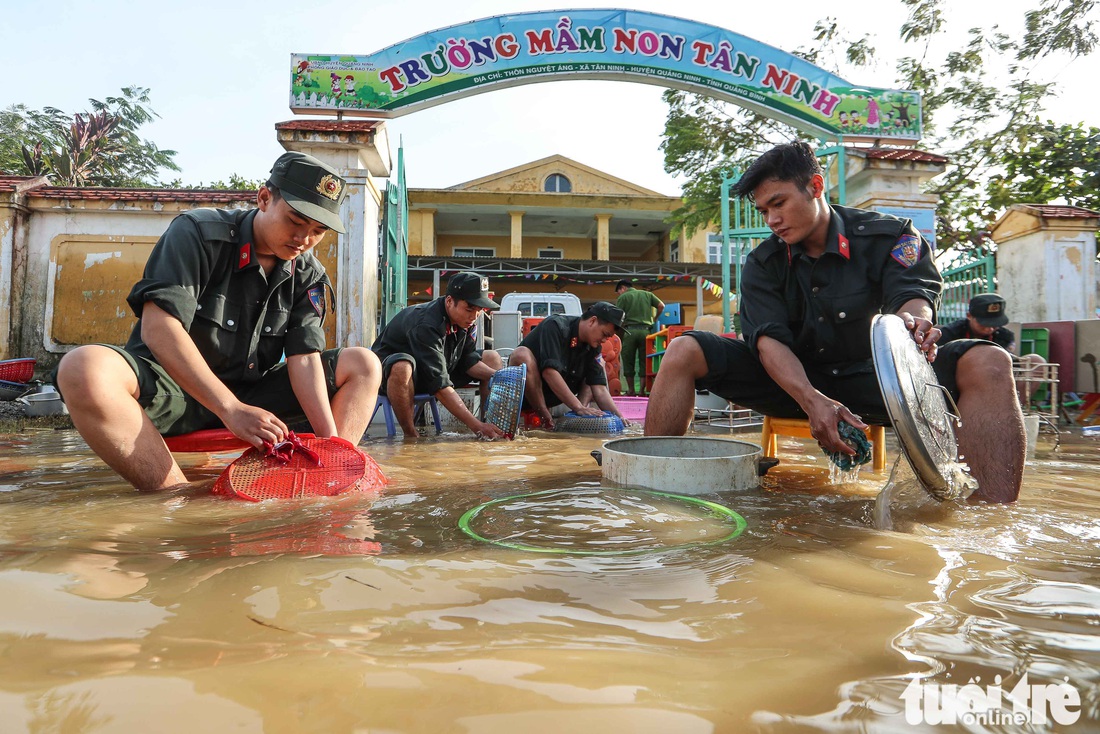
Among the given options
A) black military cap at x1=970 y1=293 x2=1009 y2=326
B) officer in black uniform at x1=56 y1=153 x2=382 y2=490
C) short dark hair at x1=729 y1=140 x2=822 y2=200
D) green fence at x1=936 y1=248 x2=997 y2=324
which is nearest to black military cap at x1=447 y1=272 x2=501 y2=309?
officer in black uniform at x1=56 y1=153 x2=382 y2=490

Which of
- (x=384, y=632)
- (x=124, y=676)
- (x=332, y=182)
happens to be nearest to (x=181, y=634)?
(x=124, y=676)

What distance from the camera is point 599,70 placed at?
7.46m

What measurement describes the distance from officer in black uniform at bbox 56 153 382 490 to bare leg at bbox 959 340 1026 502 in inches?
85.7

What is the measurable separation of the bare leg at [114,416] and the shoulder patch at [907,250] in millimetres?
2733

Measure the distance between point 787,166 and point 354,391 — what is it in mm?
1893

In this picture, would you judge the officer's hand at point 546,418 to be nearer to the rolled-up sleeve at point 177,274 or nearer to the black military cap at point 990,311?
the rolled-up sleeve at point 177,274

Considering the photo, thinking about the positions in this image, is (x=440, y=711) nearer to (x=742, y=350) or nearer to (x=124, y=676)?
(x=124, y=676)

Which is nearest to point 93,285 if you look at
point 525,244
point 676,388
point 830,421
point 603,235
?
point 676,388

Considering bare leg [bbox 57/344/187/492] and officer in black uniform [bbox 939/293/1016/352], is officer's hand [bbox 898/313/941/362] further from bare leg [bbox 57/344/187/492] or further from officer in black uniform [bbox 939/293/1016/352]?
officer in black uniform [bbox 939/293/1016/352]

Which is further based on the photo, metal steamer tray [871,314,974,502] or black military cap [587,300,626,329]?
black military cap [587,300,626,329]

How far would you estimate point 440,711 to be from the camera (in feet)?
2.26

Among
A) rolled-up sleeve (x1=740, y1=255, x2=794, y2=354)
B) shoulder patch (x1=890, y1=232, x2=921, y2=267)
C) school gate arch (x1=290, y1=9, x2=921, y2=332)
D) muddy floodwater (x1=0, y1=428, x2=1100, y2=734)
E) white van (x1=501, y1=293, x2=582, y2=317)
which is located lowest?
muddy floodwater (x1=0, y1=428, x2=1100, y2=734)

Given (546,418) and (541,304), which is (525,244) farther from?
(546,418)

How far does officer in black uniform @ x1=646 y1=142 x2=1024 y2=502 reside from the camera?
7.43ft
